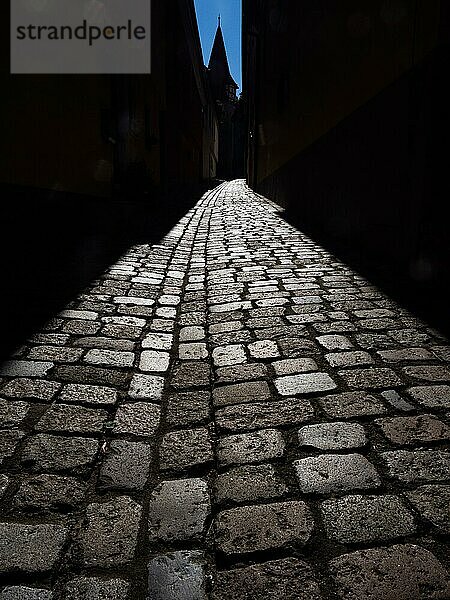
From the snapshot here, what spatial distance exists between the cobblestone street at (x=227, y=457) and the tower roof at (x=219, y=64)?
5499cm

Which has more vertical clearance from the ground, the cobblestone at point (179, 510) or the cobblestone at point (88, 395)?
the cobblestone at point (88, 395)

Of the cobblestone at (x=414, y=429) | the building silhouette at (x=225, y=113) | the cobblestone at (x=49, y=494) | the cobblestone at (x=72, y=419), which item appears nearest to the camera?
the cobblestone at (x=49, y=494)

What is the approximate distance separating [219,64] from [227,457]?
5807 cm

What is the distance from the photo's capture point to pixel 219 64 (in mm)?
54156

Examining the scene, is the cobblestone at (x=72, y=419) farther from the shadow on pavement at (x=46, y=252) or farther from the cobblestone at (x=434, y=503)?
the cobblestone at (x=434, y=503)

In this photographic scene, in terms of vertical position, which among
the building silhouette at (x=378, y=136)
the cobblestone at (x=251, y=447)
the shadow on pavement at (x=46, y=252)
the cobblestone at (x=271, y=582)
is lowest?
the cobblestone at (x=271, y=582)

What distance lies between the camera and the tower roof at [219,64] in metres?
53.7

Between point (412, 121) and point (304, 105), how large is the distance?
5.69 meters

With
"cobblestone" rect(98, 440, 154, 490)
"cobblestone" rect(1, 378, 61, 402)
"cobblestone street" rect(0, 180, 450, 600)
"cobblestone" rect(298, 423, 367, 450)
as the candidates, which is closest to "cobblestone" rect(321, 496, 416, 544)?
"cobblestone street" rect(0, 180, 450, 600)

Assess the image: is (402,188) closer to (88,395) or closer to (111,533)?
(88,395)

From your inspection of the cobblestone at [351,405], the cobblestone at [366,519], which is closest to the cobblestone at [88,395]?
the cobblestone at [351,405]

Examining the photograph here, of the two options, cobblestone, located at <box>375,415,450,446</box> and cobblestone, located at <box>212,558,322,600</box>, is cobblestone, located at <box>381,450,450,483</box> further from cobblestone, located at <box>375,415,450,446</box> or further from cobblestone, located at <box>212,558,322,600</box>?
cobblestone, located at <box>212,558,322,600</box>

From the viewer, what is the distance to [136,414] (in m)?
2.21

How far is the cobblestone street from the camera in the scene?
133cm
